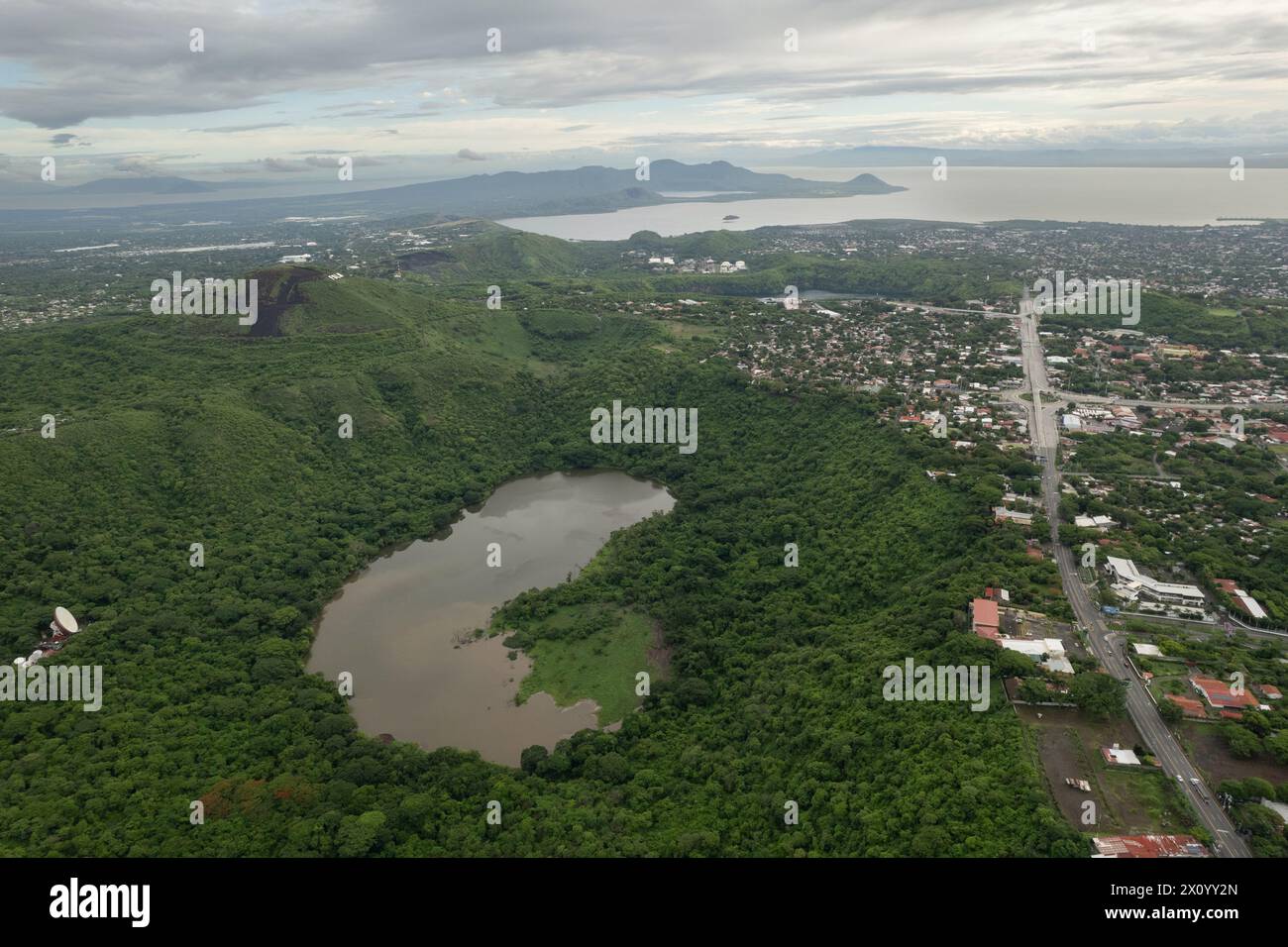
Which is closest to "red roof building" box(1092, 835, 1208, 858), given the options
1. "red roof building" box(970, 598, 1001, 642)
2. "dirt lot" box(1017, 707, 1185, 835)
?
"dirt lot" box(1017, 707, 1185, 835)

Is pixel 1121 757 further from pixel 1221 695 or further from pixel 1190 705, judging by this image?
pixel 1221 695

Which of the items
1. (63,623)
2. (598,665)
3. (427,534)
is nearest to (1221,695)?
(598,665)

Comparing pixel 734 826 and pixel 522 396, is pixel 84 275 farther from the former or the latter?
pixel 734 826

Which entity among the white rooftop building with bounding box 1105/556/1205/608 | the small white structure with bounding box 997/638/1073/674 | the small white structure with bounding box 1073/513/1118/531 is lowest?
the small white structure with bounding box 997/638/1073/674

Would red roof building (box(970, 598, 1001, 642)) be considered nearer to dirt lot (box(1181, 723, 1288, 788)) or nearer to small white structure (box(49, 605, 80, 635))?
dirt lot (box(1181, 723, 1288, 788))
